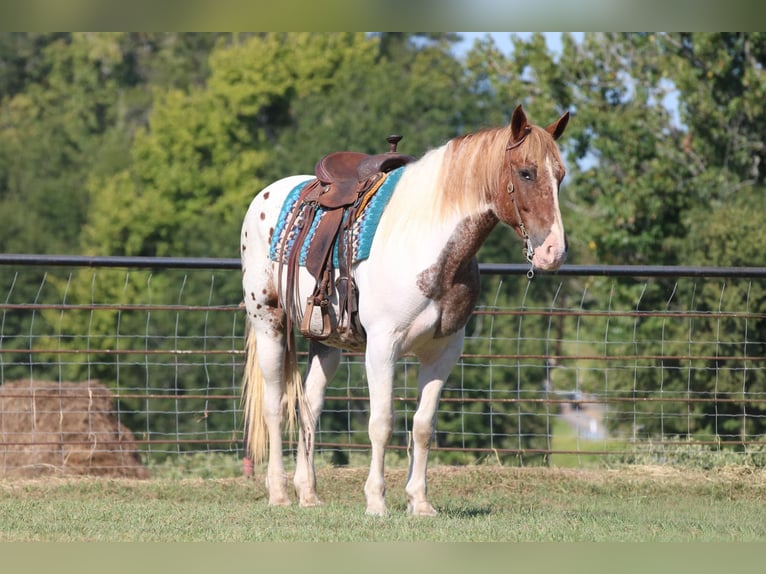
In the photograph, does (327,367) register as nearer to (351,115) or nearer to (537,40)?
(537,40)

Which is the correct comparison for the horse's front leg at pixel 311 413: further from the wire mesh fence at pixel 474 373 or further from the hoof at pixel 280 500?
the wire mesh fence at pixel 474 373

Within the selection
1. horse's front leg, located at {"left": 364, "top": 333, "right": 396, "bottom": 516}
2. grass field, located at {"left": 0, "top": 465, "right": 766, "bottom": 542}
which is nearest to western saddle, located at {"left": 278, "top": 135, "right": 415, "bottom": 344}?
horse's front leg, located at {"left": 364, "top": 333, "right": 396, "bottom": 516}

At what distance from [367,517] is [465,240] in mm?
1372

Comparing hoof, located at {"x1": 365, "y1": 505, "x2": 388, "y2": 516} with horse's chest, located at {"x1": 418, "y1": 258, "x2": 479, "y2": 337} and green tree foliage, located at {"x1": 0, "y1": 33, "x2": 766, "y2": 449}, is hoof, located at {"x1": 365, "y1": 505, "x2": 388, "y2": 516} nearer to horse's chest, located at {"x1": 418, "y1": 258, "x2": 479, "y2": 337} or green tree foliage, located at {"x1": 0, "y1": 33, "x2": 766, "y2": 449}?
horse's chest, located at {"x1": 418, "y1": 258, "x2": 479, "y2": 337}

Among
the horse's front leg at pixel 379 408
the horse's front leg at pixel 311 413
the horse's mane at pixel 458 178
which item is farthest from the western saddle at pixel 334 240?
the horse's front leg at pixel 311 413

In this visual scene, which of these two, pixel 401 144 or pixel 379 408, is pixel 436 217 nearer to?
pixel 379 408

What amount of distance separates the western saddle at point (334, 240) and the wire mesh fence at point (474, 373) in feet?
1.80

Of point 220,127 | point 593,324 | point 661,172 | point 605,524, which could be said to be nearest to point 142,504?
point 605,524

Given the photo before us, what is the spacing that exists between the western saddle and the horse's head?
0.87 meters

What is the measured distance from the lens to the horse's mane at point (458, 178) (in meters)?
5.04

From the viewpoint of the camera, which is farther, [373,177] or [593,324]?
[593,324]

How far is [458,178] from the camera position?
5.25 meters

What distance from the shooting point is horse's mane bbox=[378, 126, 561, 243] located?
5035 millimetres

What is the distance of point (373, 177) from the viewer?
18.6ft
